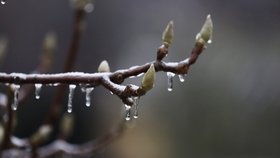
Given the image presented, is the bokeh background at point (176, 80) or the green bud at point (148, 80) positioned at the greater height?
the bokeh background at point (176, 80)

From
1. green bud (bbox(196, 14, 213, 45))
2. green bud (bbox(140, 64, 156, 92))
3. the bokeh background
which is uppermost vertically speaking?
the bokeh background

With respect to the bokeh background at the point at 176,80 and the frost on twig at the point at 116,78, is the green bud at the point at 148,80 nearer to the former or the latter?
the frost on twig at the point at 116,78

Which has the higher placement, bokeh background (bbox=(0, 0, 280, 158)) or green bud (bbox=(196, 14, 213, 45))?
bokeh background (bbox=(0, 0, 280, 158))

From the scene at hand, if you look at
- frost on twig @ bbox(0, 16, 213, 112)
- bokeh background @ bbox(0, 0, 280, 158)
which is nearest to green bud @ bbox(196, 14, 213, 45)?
frost on twig @ bbox(0, 16, 213, 112)

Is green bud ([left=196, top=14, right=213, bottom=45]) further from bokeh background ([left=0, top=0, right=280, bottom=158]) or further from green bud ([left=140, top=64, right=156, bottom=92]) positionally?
bokeh background ([left=0, top=0, right=280, bottom=158])

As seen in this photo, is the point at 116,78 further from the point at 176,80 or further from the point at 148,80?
the point at 176,80

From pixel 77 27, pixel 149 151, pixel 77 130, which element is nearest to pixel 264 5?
pixel 149 151

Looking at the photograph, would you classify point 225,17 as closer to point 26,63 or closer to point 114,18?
point 114,18

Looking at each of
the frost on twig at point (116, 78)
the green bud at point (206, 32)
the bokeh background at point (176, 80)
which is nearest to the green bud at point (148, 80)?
the frost on twig at point (116, 78)

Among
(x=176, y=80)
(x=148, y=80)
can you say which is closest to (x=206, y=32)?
(x=148, y=80)
